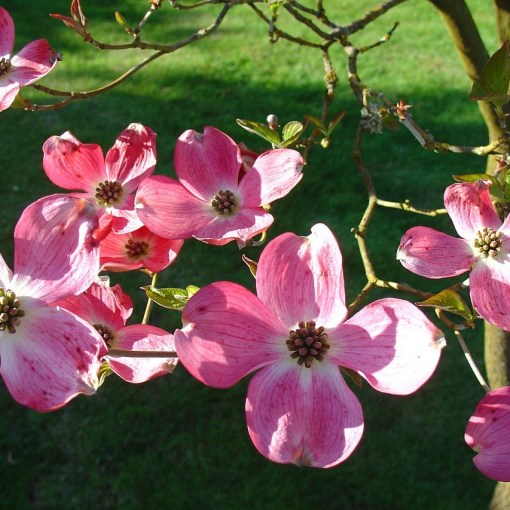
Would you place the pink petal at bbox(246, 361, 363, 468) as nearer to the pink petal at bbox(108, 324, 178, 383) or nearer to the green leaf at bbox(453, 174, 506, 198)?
the pink petal at bbox(108, 324, 178, 383)

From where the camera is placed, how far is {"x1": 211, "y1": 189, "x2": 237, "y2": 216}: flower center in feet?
2.16

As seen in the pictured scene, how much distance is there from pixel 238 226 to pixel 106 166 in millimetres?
164

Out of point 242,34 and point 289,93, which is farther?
point 242,34

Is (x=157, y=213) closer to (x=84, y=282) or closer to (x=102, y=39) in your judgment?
(x=84, y=282)

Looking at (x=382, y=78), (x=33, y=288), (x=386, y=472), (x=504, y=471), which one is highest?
(x=33, y=288)

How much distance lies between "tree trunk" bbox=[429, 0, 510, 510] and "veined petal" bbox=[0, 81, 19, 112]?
0.74 m

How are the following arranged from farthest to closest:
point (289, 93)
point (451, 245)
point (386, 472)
Result: point (289, 93)
point (386, 472)
point (451, 245)

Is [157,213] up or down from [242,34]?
up

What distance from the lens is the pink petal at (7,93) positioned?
66 cm

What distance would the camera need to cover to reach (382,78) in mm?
3055

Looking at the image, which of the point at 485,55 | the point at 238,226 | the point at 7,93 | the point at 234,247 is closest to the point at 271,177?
the point at 238,226

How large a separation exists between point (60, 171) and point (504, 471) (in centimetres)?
50

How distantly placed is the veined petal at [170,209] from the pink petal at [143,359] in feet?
0.29

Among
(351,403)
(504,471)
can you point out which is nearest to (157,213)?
(351,403)
